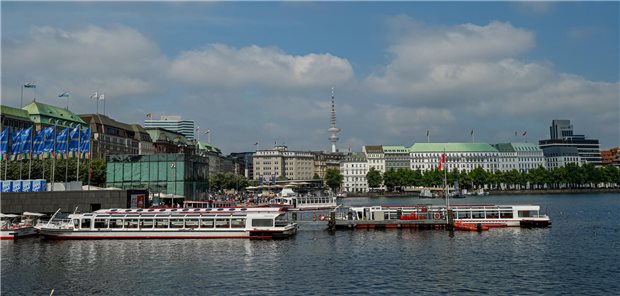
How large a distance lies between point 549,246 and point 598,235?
14.9 meters

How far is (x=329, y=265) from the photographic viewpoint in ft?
172

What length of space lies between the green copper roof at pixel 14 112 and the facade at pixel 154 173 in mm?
82566

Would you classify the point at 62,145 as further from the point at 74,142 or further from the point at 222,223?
the point at 222,223

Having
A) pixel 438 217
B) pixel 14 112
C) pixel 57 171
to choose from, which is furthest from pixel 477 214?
pixel 14 112

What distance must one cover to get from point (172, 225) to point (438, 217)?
1605 inches

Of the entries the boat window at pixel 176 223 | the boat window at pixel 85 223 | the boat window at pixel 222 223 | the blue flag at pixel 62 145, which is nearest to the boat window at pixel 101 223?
the boat window at pixel 85 223

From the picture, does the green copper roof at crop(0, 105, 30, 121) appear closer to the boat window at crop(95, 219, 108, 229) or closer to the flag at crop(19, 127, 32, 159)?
the flag at crop(19, 127, 32, 159)

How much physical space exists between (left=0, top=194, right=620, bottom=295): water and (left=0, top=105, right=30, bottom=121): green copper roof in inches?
4478

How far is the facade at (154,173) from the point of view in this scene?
359 feet

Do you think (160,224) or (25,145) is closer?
(160,224)

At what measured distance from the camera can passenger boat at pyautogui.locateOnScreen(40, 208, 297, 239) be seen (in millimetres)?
73812

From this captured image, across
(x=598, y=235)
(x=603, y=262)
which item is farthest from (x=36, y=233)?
(x=598, y=235)

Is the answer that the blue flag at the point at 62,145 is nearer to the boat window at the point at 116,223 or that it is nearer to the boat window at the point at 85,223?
the boat window at the point at 85,223

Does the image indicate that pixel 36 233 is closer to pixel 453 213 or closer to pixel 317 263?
pixel 317 263
